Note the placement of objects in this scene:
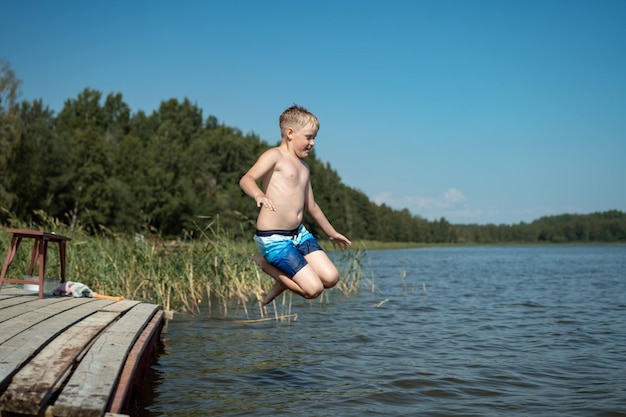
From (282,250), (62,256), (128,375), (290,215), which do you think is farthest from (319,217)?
(62,256)

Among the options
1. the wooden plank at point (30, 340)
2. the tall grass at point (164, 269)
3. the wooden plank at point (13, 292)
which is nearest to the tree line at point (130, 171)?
the tall grass at point (164, 269)

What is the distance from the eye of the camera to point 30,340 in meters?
4.36

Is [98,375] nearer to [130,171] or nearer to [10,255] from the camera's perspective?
[10,255]

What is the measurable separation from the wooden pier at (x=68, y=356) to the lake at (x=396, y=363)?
680mm

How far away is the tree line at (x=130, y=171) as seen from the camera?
39.6m

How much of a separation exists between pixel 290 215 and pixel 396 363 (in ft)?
9.36

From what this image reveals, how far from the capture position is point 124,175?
5609cm

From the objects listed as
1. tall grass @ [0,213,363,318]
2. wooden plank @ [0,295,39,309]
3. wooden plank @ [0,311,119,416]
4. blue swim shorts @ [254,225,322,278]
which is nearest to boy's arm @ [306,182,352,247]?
blue swim shorts @ [254,225,322,278]

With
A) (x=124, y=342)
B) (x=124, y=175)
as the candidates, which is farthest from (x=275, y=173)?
(x=124, y=175)

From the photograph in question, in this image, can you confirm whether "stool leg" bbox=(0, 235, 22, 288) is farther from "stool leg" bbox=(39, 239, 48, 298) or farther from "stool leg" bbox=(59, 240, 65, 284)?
"stool leg" bbox=(59, 240, 65, 284)

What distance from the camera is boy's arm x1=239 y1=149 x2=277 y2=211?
14.9 ft

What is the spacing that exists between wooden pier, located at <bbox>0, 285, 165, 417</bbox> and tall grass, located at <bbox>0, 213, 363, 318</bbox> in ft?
12.2

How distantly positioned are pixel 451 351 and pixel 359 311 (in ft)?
14.5

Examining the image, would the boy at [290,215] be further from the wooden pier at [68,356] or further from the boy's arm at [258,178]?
the wooden pier at [68,356]
